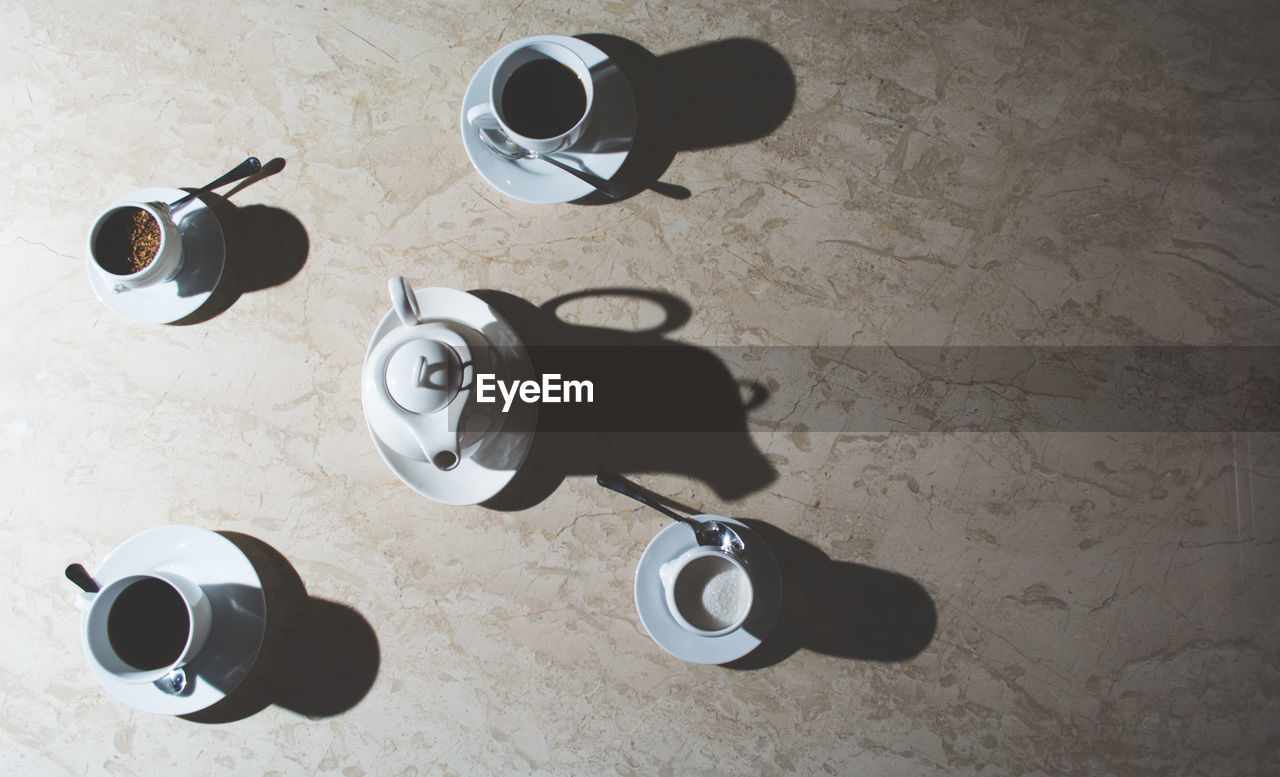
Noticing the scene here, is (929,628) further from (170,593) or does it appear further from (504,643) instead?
(170,593)

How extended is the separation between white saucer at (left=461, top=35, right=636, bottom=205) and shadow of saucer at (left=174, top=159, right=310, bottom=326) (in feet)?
1.08

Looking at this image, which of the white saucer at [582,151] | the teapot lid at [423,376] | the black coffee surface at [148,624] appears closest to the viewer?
the teapot lid at [423,376]

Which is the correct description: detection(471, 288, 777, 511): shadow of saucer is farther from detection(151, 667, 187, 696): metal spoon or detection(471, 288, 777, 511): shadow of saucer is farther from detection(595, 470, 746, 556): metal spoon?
detection(151, 667, 187, 696): metal spoon

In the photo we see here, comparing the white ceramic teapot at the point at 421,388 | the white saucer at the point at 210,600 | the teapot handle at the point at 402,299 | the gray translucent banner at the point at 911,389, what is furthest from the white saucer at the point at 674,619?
the white saucer at the point at 210,600

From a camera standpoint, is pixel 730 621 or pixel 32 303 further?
pixel 32 303

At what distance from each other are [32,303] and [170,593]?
1.84 ft

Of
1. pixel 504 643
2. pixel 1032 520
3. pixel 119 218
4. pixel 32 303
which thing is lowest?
pixel 504 643

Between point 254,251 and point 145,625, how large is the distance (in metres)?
0.57

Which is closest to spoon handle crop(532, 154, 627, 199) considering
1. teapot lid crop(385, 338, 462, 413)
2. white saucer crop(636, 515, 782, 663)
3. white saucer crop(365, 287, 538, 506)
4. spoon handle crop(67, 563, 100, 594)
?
white saucer crop(365, 287, 538, 506)

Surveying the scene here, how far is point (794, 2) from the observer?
1.08 m

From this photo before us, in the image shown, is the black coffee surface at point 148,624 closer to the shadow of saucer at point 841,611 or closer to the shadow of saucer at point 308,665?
the shadow of saucer at point 308,665

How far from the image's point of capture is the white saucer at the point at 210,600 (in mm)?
959

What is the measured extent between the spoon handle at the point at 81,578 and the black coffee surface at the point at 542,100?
34.0 inches

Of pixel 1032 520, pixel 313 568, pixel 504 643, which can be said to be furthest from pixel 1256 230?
pixel 313 568
